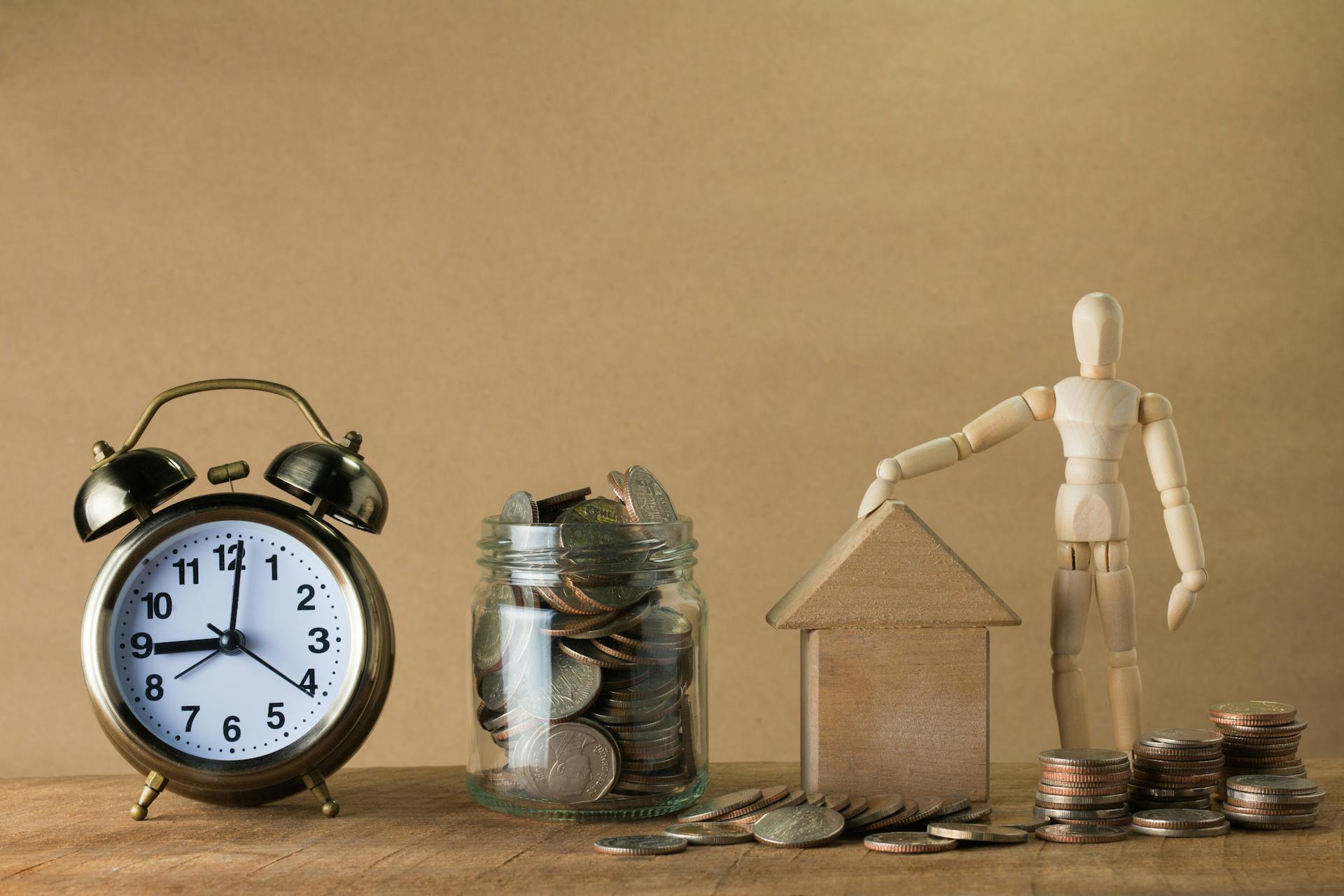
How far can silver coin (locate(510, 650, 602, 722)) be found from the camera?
112cm

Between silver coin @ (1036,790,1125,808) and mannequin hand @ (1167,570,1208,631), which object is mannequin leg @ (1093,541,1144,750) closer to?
mannequin hand @ (1167,570,1208,631)

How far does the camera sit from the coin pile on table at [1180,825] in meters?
1.06

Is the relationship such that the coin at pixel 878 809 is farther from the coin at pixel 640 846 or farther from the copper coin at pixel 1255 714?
the copper coin at pixel 1255 714

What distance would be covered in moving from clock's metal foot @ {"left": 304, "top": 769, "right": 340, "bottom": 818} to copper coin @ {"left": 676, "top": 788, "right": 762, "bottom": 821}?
0.32 m

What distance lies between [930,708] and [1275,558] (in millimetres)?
1641

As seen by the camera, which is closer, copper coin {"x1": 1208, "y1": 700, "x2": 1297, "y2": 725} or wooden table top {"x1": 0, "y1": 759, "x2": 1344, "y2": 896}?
wooden table top {"x1": 0, "y1": 759, "x2": 1344, "y2": 896}

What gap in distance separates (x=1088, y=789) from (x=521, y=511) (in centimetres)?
56

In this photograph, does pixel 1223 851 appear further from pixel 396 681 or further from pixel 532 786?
pixel 396 681

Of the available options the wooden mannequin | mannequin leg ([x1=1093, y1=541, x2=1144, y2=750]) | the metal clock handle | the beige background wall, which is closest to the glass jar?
the metal clock handle

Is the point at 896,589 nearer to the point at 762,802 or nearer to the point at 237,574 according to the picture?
the point at 762,802

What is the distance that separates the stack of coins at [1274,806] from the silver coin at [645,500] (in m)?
0.55

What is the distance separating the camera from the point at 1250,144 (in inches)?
97.7

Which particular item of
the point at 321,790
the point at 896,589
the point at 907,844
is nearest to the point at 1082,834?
the point at 907,844

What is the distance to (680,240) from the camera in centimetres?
245
